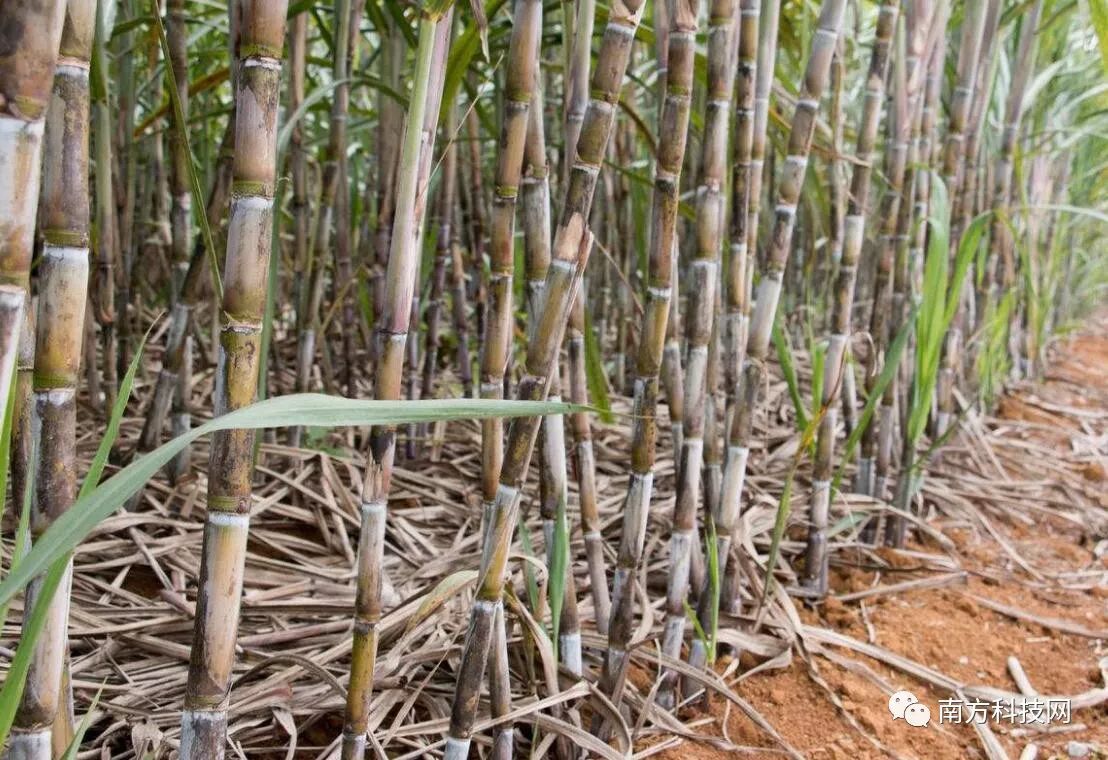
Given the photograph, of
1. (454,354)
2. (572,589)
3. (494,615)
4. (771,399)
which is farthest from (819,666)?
(454,354)

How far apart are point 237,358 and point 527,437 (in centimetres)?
21

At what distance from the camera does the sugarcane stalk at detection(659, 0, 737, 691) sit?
2.85 ft

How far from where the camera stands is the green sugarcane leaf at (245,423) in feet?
1.42

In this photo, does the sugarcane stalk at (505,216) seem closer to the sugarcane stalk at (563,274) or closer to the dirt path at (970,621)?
the sugarcane stalk at (563,274)

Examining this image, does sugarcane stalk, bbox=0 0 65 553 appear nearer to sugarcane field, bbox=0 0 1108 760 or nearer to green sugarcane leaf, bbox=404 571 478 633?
sugarcane field, bbox=0 0 1108 760

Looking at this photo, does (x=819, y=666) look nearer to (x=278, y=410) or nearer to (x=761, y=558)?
(x=761, y=558)

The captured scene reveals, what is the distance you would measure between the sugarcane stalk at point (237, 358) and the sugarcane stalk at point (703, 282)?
1.44 feet

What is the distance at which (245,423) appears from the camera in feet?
1.50

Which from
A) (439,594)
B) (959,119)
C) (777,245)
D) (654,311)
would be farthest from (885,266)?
(439,594)

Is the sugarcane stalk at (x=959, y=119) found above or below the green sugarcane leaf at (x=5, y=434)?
above

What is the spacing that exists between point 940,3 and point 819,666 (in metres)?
0.84

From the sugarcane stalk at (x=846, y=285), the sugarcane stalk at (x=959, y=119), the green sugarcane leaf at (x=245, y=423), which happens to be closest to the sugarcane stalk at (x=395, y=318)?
the green sugarcane leaf at (x=245, y=423)

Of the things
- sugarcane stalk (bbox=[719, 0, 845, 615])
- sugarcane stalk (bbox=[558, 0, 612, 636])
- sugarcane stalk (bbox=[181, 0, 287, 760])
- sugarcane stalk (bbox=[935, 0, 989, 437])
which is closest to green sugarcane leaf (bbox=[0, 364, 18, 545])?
sugarcane stalk (bbox=[181, 0, 287, 760])

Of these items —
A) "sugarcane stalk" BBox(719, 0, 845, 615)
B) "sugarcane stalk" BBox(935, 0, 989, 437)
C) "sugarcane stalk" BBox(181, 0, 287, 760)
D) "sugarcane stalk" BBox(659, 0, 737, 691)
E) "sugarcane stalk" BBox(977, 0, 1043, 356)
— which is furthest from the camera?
"sugarcane stalk" BBox(977, 0, 1043, 356)
